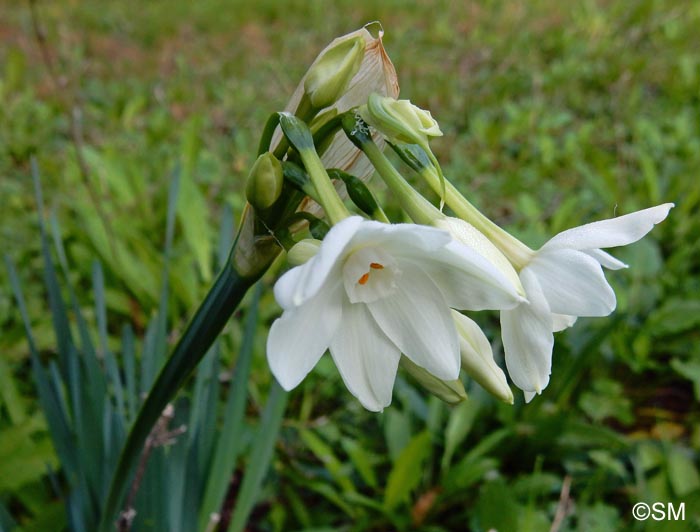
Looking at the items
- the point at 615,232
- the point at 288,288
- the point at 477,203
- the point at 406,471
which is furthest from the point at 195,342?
the point at 477,203

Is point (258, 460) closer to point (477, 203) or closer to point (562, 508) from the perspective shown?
point (562, 508)

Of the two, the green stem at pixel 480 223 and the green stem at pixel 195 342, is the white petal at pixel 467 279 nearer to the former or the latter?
the green stem at pixel 480 223

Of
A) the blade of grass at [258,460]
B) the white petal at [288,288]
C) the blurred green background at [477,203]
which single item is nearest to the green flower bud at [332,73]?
the white petal at [288,288]

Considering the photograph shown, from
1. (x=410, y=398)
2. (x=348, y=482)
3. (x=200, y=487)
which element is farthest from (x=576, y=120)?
(x=200, y=487)

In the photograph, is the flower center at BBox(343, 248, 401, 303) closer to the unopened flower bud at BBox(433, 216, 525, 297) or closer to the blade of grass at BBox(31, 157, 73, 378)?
the unopened flower bud at BBox(433, 216, 525, 297)

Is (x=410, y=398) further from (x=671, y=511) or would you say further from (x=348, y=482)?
(x=671, y=511)

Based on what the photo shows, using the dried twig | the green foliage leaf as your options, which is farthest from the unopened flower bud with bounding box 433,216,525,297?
the green foliage leaf
